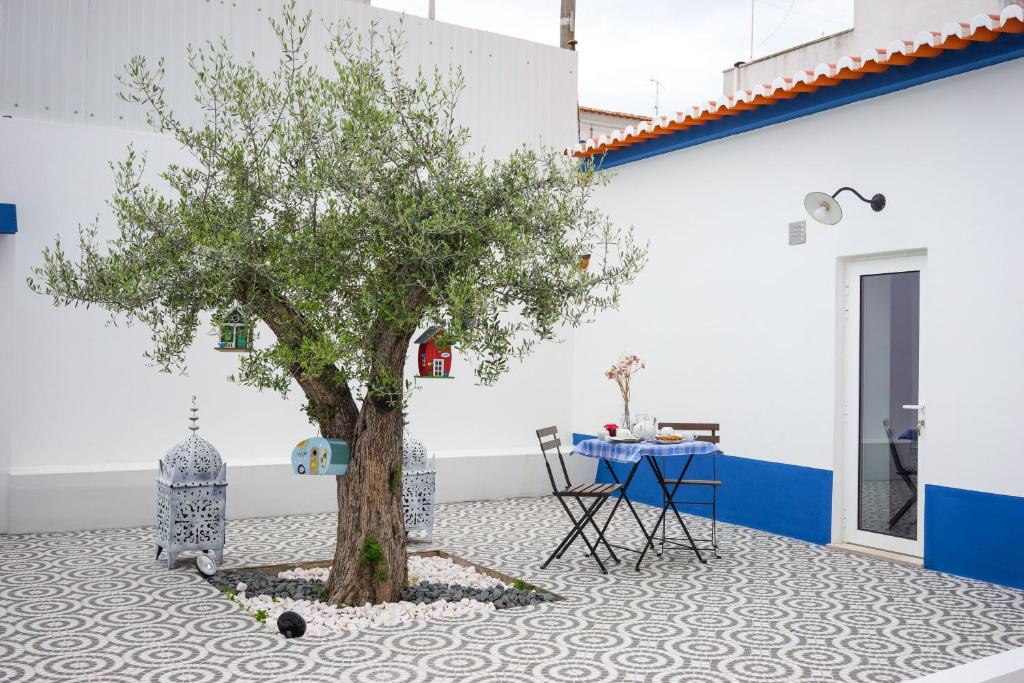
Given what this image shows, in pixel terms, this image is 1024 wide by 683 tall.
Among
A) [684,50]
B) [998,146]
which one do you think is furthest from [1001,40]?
[684,50]

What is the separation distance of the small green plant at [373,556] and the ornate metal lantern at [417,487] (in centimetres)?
168

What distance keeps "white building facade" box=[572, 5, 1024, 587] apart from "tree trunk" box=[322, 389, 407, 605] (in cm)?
363

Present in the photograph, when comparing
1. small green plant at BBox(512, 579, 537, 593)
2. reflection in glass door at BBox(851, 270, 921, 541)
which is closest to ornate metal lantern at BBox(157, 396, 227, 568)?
small green plant at BBox(512, 579, 537, 593)

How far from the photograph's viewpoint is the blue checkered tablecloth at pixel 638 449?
6195mm

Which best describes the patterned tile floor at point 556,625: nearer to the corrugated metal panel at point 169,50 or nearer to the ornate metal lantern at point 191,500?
the ornate metal lantern at point 191,500

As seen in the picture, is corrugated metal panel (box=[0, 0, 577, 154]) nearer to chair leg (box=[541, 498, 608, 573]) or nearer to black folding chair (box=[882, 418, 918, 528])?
chair leg (box=[541, 498, 608, 573])

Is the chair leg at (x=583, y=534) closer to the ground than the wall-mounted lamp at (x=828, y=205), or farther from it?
closer to the ground

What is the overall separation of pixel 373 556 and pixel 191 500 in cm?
163

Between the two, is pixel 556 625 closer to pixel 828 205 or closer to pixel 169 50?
pixel 828 205

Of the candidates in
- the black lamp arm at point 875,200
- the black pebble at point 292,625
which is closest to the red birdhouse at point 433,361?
the black pebble at point 292,625

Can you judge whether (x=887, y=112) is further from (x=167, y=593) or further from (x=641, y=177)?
(x=167, y=593)

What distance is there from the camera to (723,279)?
8.30 metres

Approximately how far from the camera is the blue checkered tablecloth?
620 cm

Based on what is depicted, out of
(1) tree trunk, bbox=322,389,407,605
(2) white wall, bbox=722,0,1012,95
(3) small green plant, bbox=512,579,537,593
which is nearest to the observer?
(1) tree trunk, bbox=322,389,407,605
